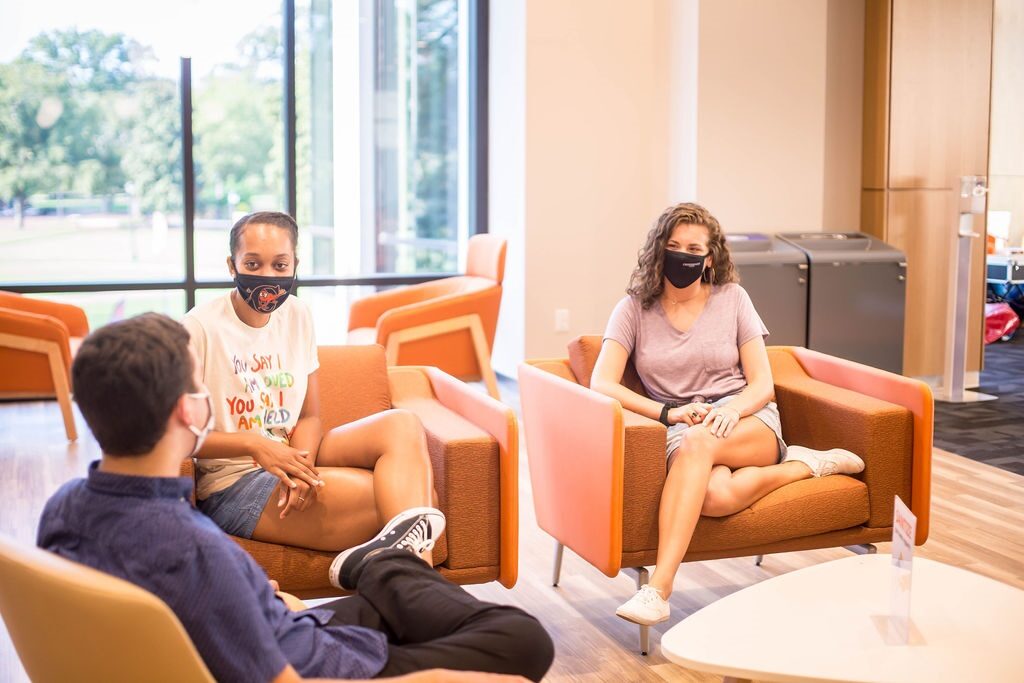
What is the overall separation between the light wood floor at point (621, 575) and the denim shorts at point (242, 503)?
0.70 m

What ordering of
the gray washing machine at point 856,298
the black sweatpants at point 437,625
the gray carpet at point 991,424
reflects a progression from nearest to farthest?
1. the black sweatpants at point 437,625
2. the gray carpet at point 991,424
3. the gray washing machine at point 856,298

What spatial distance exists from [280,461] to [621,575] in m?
1.44

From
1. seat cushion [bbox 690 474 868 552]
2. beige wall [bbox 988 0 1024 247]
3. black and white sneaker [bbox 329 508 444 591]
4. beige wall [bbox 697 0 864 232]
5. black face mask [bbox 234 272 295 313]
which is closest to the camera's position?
black and white sneaker [bbox 329 508 444 591]

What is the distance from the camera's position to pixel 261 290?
2.90 m

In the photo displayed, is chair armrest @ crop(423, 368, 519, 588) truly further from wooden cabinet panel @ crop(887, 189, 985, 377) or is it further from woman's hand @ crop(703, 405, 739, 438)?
wooden cabinet panel @ crop(887, 189, 985, 377)

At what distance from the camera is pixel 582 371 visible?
3.68 m

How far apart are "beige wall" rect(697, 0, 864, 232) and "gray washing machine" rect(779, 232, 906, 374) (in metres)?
0.37

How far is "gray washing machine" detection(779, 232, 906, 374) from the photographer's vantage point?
633 centimetres

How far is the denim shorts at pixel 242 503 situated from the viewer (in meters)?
2.76

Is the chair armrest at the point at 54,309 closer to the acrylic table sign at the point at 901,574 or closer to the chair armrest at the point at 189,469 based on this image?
the chair armrest at the point at 189,469

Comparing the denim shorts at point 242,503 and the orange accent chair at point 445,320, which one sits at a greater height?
the orange accent chair at point 445,320

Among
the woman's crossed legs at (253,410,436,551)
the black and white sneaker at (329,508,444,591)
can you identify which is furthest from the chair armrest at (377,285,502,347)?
the black and white sneaker at (329,508,444,591)

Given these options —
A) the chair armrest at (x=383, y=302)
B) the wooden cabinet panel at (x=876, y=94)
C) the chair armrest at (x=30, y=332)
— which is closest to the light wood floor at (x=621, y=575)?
the chair armrest at (x=30, y=332)

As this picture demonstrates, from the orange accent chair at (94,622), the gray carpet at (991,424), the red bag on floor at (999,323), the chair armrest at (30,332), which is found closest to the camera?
the orange accent chair at (94,622)
